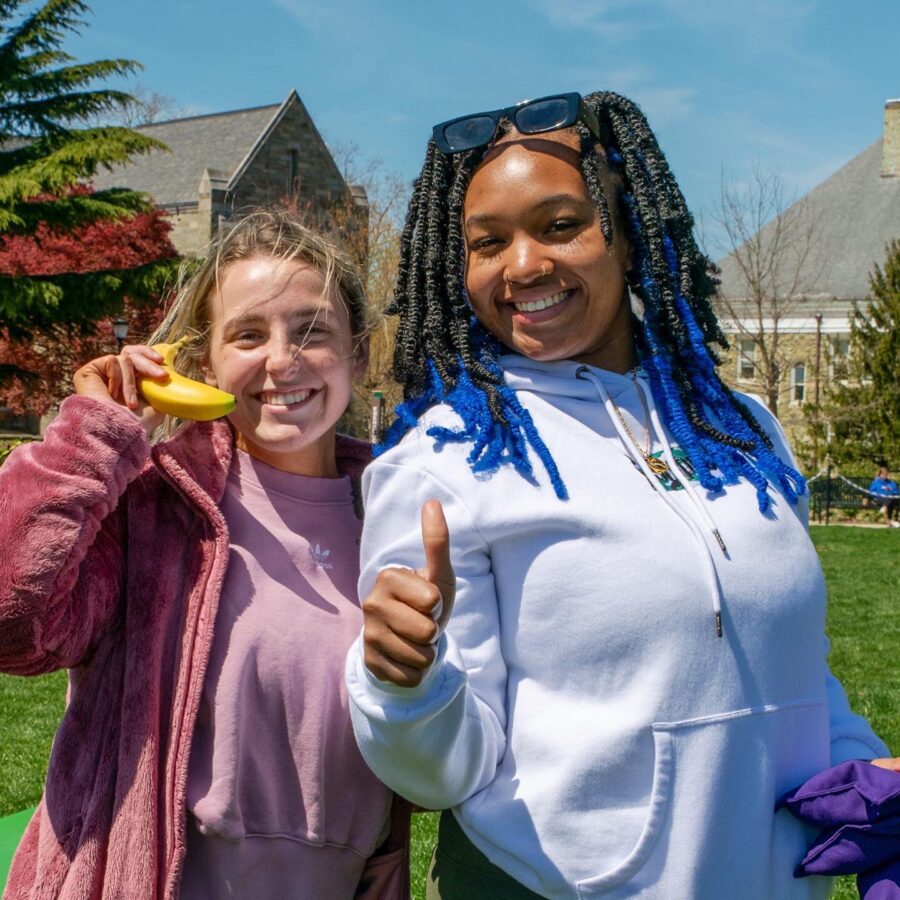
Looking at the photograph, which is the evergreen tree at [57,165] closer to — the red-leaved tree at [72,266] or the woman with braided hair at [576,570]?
the red-leaved tree at [72,266]

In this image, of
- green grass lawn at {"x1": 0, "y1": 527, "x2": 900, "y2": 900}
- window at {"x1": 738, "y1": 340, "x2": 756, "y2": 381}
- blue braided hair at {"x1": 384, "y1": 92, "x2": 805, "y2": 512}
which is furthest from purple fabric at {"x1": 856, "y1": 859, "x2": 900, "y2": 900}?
window at {"x1": 738, "y1": 340, "x2": 756, "y2": 381}

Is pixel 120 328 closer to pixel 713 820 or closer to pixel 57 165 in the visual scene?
pixel 57 165

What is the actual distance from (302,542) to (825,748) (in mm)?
1044

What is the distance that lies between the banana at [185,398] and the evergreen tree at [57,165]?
18305 millimetres

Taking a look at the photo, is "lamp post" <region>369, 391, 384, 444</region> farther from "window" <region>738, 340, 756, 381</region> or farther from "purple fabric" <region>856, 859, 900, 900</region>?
"window" <region>738, 340, 756, 381</region>

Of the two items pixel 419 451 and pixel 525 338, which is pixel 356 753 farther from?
pixel 525 338

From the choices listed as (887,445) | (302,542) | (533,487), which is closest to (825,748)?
(533,487)

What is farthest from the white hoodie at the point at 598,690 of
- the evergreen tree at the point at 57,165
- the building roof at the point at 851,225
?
the building roof at the point at 851,225

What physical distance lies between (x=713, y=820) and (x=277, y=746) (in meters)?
0.78

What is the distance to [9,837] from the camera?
12.6 feet

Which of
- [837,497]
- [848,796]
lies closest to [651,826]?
[848,796]

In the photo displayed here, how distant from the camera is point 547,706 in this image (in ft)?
6.24

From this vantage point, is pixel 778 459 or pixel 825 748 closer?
pixel 825 748

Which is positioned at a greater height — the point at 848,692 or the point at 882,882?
the point at 882,882
